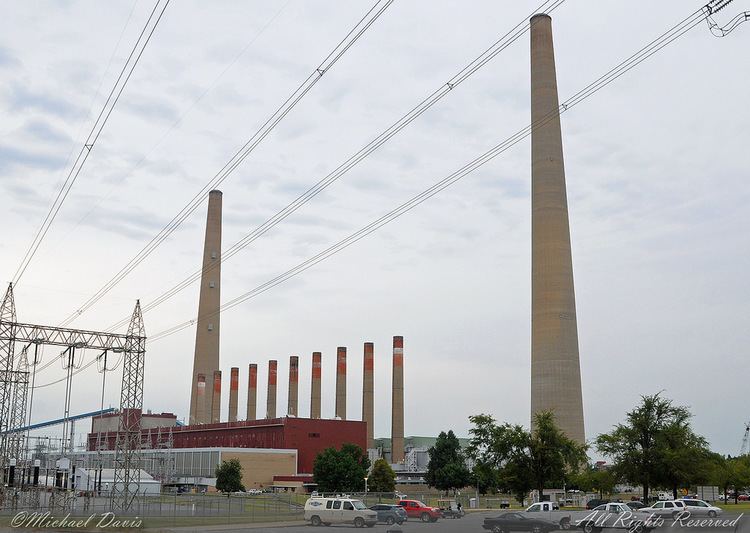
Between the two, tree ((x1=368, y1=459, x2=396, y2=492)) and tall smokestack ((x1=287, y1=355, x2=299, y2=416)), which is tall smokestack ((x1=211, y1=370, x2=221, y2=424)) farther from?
tree ((x1=368, y1=459, x2=396, y2=492))

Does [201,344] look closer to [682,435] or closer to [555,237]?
[555,237]

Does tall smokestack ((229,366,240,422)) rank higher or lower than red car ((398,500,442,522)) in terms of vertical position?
higher

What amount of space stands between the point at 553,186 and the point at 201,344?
7352 centimetres

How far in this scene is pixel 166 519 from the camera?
48.8m

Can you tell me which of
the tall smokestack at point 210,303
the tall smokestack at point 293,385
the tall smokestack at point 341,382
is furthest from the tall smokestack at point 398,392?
the tall smokestack at point 210,303

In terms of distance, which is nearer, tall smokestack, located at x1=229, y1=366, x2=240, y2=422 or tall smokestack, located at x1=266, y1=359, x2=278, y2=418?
tall smokestack, located at x1=266, y1=359, x2=278, y2=418

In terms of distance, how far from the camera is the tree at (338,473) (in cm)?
9244

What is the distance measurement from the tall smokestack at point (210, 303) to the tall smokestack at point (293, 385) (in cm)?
1241

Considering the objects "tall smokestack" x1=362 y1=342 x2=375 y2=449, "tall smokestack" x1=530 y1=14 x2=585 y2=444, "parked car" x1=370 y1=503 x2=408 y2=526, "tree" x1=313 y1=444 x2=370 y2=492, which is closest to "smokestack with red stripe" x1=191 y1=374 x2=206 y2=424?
"tall smokestack" x1=362 y1=342 x2=375 y2=449

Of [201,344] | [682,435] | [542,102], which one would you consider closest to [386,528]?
[682,435]

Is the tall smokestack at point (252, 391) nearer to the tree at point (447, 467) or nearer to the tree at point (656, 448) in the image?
the tree at point (447, 467)

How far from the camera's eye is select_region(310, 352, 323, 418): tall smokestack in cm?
12531

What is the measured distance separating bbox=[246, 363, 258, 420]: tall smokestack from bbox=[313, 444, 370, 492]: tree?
4362 centimetres

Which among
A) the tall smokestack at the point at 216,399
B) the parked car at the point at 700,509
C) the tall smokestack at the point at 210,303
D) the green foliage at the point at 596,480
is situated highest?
the tall smokestack at the point at 210,303
